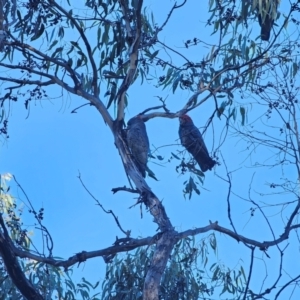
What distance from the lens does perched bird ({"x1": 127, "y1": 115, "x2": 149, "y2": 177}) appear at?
465cm

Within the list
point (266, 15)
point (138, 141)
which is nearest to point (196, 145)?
point (138, 141)

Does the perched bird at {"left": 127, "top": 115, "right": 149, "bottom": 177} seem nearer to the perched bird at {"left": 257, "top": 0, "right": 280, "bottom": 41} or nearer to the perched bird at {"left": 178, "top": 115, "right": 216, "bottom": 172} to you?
the perched bird at {"left": 178, "top": 115, "right": 216, "bottom": 172}

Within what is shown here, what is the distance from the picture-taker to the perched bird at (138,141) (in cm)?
465

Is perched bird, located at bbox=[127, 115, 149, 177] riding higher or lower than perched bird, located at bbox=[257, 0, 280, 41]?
lower

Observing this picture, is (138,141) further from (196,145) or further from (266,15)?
(266,15)

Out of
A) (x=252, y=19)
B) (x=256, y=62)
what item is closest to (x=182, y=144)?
(x=256, y=62)

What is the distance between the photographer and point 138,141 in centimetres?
496

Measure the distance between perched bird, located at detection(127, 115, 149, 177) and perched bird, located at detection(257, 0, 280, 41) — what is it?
93 centimetres

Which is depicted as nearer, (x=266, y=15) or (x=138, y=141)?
(x=138, y=141)

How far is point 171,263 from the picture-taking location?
517cm

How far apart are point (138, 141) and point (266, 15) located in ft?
3.58

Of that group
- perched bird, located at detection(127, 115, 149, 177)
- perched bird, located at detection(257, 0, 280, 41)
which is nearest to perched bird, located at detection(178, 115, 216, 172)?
perched bird, located at detection(127, 115, 149, 177)

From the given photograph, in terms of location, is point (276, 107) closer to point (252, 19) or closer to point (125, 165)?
point (125, 165)

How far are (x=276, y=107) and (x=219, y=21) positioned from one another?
1.19 meters
